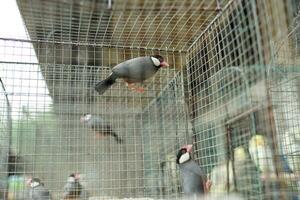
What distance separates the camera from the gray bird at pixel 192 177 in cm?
165

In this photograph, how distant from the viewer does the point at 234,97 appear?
1.38 m

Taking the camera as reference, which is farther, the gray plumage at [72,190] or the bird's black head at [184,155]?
the gray plumage at [72,190]

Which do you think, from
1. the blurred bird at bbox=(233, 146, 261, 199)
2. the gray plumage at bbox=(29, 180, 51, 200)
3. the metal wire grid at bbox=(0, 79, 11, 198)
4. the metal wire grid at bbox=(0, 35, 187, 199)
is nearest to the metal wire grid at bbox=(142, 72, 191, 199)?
the metal wire grid at bbox=(0, 35, 187, 199)

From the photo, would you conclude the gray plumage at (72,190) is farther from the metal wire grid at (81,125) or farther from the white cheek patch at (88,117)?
the white cheek patch at (88,117)

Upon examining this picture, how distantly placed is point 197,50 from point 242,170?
729mm

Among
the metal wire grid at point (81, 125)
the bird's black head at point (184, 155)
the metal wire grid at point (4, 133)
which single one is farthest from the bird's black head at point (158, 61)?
the metal wire grid at point (4, 133)

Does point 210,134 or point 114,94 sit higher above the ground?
point 114,94

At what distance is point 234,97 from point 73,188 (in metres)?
1.43

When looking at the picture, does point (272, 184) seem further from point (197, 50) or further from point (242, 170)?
point (197, 50)

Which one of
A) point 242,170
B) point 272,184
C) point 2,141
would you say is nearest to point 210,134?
point 242,170

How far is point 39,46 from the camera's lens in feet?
6.61

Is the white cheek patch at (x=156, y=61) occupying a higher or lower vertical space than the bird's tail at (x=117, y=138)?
higher

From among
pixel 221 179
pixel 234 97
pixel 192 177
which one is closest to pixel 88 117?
pixel 192 177

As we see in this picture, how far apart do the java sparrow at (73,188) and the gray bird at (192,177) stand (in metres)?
0.85
